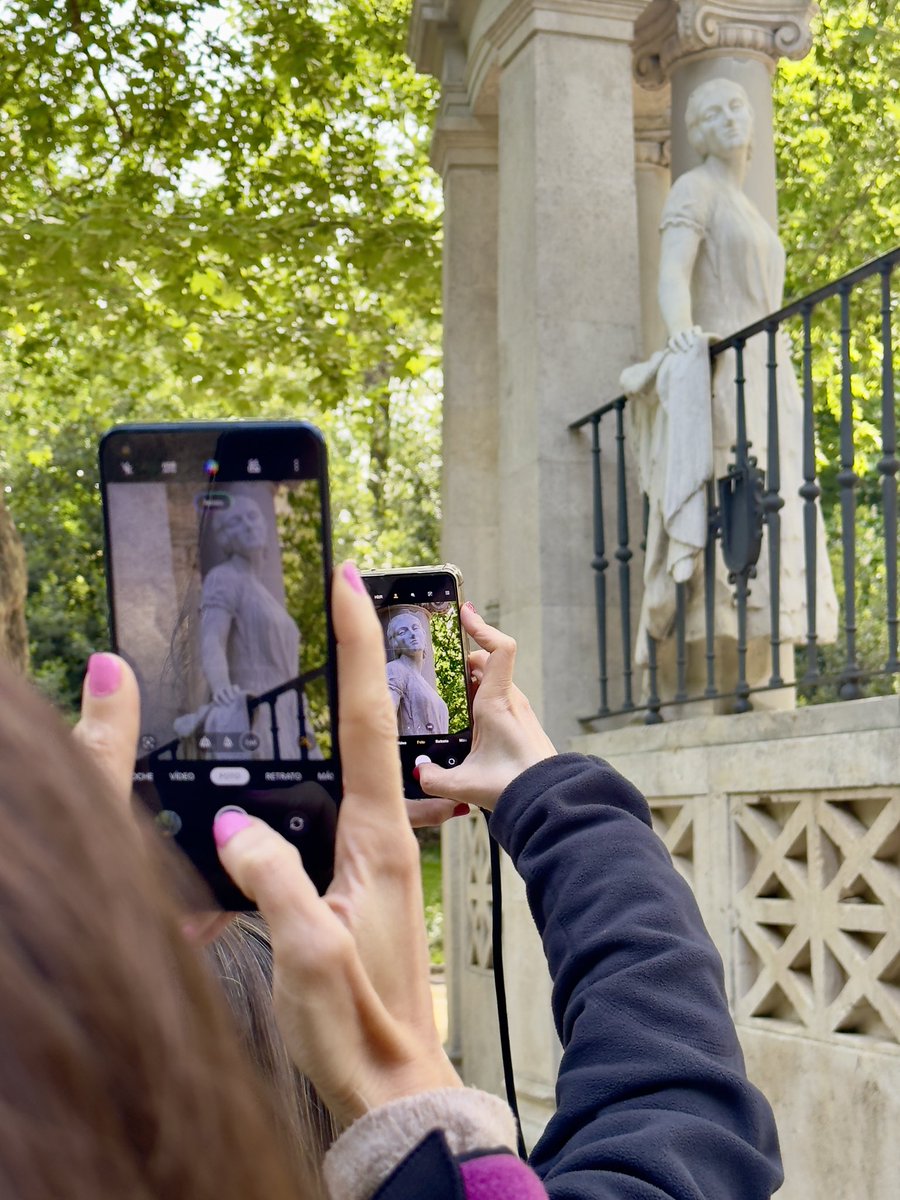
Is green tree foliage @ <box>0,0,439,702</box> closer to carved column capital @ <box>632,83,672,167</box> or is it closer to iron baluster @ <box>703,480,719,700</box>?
carved column capital @ <box>632,83,672,167</box>

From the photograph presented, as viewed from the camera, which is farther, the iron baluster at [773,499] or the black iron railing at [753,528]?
the iron baluster at [773,499]

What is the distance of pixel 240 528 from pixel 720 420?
5.11 m

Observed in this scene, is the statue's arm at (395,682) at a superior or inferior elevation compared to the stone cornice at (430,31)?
inferior

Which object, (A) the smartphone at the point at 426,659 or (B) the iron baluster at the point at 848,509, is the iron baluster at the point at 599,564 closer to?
(B) the iron baluster at the point at 848,509

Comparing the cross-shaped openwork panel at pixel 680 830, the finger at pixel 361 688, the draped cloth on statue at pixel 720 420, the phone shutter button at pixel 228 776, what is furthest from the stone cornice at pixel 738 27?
the finger at pixel 361 688

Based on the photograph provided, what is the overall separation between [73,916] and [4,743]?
5 cm

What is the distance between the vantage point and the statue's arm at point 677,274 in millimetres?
6020

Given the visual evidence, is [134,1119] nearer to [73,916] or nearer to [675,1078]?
[73,916]

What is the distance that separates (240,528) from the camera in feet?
3.09

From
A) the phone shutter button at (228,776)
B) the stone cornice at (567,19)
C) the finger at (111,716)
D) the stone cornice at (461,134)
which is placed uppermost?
the stone cornice at (567,19)

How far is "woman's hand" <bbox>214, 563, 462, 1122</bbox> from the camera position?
0.73 m

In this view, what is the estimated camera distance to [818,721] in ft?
14.9

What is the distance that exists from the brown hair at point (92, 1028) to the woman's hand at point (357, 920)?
0.24 m

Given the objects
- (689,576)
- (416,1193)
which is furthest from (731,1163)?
(689,576)
